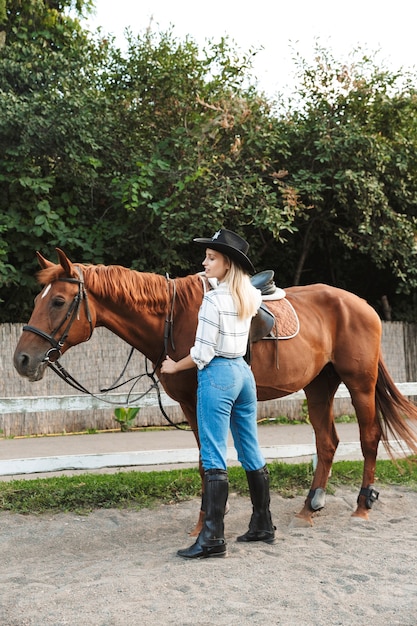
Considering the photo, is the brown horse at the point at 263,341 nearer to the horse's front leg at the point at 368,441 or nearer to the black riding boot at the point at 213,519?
the horse's front leg at the point at 368,441

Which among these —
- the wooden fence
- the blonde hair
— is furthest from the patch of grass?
the wooden fence

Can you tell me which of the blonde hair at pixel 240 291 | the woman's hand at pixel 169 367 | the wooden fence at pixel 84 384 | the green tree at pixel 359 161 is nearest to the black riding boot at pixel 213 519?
the woman's hand at pixel 169 367

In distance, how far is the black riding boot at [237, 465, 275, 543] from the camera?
4605 millimetres

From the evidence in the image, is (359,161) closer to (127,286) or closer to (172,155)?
(172,155)

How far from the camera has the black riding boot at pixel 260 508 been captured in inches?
181

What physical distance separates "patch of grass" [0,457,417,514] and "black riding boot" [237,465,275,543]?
1.51 meters

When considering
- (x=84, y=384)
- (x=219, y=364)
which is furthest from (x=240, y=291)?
(x=84, y=384)

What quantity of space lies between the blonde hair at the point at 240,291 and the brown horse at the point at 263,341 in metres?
0.63

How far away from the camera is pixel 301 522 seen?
543cm

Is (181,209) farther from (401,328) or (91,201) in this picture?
(401,328)

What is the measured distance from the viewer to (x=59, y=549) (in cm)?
496

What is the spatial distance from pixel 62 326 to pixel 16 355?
0.36 meters

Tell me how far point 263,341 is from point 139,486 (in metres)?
2.12

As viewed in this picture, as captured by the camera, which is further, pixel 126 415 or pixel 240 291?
pixel 126 415
